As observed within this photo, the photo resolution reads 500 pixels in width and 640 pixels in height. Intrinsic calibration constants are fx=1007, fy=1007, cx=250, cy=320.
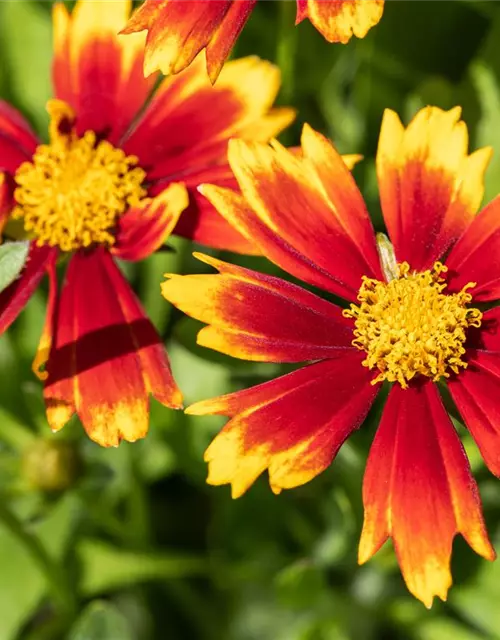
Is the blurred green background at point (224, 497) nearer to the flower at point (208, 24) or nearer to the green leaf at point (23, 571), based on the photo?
the green leaf at point (23, 571)

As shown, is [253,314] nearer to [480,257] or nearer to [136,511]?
[480,257]

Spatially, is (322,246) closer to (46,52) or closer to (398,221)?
(398,221)

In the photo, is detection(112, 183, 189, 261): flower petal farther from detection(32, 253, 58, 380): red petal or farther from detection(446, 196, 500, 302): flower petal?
detection(446, 196, 500, 302): flower petal

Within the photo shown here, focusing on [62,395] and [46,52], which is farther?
[46,52]

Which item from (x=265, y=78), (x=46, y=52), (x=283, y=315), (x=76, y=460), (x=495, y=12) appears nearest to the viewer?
(x=283, y=315)

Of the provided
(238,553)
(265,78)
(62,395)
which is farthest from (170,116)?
(238,553)

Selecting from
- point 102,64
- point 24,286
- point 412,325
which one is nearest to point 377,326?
point 412,325

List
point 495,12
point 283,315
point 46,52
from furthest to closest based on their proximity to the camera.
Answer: point 46,52 → point 495,12 → point 283,315
